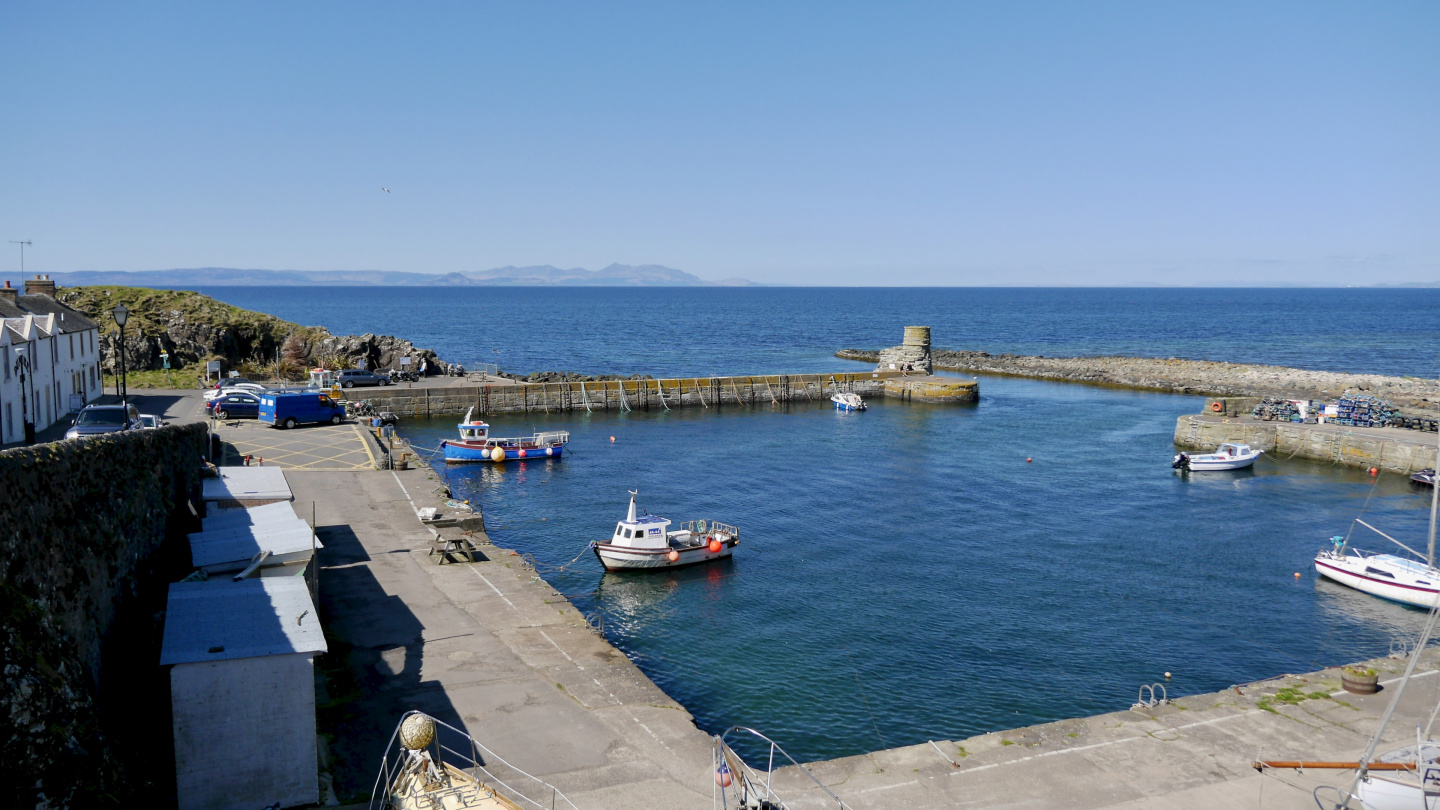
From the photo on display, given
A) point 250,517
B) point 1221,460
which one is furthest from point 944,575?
point 1221,460

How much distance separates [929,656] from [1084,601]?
8417 millimetres

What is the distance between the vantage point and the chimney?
195 ft

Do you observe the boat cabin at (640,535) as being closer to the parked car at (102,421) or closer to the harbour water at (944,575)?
the harbour water at (944,575)

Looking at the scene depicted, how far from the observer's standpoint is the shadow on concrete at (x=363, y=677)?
1661 centimetres

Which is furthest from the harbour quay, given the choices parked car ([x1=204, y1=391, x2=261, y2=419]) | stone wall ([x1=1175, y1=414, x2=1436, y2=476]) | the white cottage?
stone wall ([x1=1175, y1=414, x2=1436, y2=476])

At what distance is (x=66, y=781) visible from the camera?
11.3m

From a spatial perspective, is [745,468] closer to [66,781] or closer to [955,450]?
[955,450]

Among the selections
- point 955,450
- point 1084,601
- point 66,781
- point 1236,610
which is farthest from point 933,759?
point 955,450

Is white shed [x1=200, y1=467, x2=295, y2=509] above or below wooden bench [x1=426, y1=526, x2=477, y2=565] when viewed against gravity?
above

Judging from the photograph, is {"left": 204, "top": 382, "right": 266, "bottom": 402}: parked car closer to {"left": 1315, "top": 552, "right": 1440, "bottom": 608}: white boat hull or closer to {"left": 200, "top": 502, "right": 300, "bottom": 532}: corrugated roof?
{"left": 200, "top": 502, "right": 300, "bottom": 532}: corrugated roof

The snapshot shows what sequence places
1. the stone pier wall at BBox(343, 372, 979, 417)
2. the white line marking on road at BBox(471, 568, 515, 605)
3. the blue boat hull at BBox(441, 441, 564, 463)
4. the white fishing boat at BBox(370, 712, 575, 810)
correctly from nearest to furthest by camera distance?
the white fishing boat at BBox(370, 712, 575, 810)
the white line marking on road at BBox(471, 568, 515, 605)
the blue boat hull at BBox(441, 441, 564, 463)
the stone pier wall at BBox(343, 372, 979, 417)

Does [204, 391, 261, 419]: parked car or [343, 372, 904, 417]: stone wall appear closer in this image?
[204, 391, 261, 419]: parked car

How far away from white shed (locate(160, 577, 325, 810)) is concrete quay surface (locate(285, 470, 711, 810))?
1.32 metres

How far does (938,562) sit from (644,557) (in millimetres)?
11960
